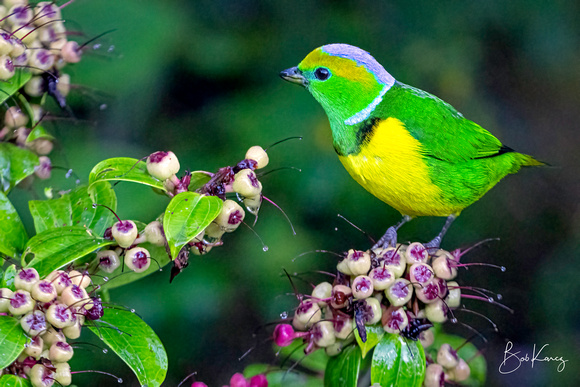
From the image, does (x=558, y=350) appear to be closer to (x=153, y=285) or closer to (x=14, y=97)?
(x=153, y=285)

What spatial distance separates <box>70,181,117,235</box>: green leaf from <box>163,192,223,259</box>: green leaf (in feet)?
1.08

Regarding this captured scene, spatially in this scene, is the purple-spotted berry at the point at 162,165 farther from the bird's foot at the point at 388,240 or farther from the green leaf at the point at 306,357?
the bird's foot at the point at 388,240

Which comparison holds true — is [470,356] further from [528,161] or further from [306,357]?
[528,161]

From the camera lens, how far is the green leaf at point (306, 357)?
166cm

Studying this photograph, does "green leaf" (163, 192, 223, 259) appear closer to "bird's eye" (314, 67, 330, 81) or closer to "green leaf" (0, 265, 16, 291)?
"green leaf" (0, 265, 16, 291)

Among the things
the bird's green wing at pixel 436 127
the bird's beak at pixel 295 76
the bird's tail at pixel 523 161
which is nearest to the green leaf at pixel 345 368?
the bird's green wing at pixel 436 127

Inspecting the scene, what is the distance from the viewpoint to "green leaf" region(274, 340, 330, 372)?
166 cm

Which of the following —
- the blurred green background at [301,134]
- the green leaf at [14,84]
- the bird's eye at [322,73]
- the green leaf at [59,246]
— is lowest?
the blurred green background at [301,134]

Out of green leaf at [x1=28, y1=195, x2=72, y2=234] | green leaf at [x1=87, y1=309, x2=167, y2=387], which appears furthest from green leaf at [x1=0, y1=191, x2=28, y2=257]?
green leaf at [x1=87, y1=309, x2=167, y2=387]

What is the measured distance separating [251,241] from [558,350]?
126cm

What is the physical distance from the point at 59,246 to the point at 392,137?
33.8 inches

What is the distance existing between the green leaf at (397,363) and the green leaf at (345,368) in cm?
4

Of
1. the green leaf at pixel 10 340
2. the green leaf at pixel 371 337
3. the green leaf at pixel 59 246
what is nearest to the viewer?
the green leaf at pixel 10 340

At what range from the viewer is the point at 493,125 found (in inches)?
123
